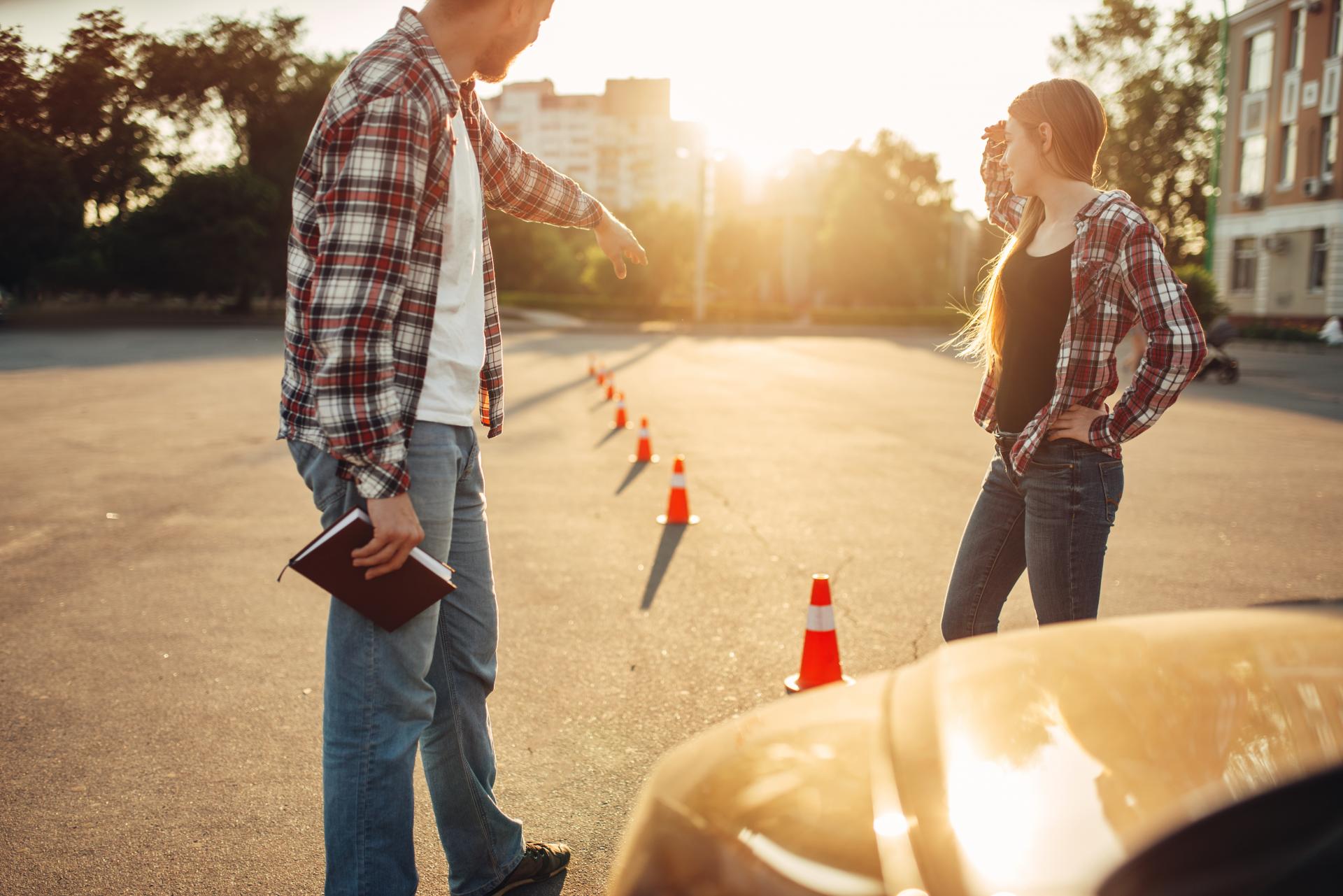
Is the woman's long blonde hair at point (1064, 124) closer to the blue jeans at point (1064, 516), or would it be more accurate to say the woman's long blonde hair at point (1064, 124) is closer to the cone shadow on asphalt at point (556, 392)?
the blue jeans at point (1064, 516)

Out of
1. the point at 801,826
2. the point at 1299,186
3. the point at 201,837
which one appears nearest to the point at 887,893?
the point at 801,826

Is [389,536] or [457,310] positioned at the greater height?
[457,310]

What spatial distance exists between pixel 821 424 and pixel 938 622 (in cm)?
763

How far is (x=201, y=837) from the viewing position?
3.10m

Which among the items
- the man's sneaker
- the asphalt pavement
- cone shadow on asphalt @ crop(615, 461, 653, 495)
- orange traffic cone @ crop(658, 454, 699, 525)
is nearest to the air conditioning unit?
the asphalt pavement

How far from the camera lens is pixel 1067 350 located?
2.83 meters

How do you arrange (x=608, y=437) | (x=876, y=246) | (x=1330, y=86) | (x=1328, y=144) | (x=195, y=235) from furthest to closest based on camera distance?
(x=876, y=246), (x=195, y=235), (x=1328, y=144), (x=1330, y=86), (x=608, y=437)

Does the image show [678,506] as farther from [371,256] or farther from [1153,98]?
[1153,98]

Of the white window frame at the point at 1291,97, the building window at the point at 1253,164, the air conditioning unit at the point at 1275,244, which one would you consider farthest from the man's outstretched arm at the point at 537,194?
the building window at the point at 1253,164

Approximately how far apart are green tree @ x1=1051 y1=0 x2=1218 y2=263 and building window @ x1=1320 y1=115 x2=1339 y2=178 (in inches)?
501

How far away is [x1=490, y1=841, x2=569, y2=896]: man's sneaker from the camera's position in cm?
277

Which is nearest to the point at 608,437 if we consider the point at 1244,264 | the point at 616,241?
the point at 616,241

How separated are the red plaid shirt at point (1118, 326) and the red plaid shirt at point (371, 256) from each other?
5.20 ft

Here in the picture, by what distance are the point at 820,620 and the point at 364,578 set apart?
2140mm
